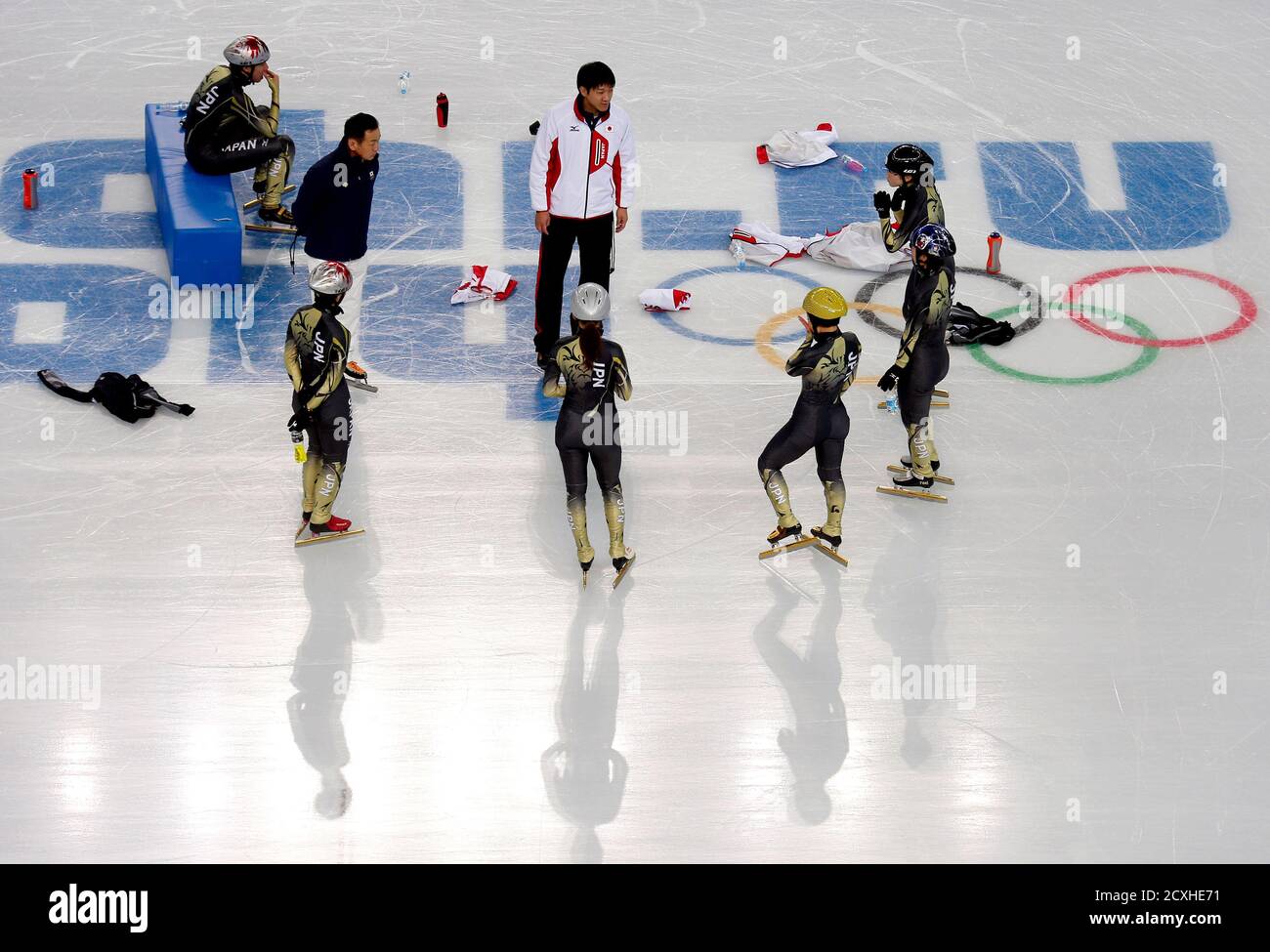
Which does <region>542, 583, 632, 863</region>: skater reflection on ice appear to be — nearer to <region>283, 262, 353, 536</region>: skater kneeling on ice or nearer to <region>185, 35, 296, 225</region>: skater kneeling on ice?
<region>283, 262, 353, 536</region>: skater kneeling on ice

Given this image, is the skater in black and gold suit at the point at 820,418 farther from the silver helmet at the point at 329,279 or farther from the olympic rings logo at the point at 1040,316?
the silver helmet at the point at 329,279

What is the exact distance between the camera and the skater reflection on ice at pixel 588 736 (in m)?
9.94

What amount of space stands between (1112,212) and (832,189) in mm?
2325

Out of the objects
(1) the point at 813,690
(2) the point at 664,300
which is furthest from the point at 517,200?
(1) the point at 813,690

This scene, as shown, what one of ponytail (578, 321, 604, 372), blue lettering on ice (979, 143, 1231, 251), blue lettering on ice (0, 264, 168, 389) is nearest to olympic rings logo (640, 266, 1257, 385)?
blue lettering on ice (979, 143, 1231, 251)

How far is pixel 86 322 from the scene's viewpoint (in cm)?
1380

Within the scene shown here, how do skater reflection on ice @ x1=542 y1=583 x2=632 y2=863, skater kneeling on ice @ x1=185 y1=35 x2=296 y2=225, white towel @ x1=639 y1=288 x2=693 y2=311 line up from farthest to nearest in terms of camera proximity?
skater kneeling on ice @ x1=185 y1=35 x2=296 y2=225
white towel @ x1=639 y1=288 x2=693 y2=311
skater reflection on ice @ x1=542 y1=583 x2=632 y2=863

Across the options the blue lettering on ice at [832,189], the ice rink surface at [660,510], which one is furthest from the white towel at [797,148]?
the ice rink surface at [660,510]

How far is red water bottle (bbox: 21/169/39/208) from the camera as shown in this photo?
1496 cm

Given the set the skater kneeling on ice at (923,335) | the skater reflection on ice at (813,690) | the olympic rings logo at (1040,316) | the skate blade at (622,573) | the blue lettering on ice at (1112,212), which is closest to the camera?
the skater reflection on ice at (813,690)

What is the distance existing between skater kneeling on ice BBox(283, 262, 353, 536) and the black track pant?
230 centimetres

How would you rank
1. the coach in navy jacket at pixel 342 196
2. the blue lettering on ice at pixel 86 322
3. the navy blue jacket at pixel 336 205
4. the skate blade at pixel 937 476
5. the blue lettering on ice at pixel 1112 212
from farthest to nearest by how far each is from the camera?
the blue lettering on ice at pixel 1112 212 → the blue lettering on ice at pixel 86 322 → the navy blue jacket at pixel 336 205 → the coach in navy jacket at pixel 342 196 → the skate blade at pixel 937 476

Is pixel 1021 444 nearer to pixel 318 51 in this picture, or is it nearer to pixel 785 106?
pixel 785 106

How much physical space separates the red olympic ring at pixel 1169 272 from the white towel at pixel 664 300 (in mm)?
2981
